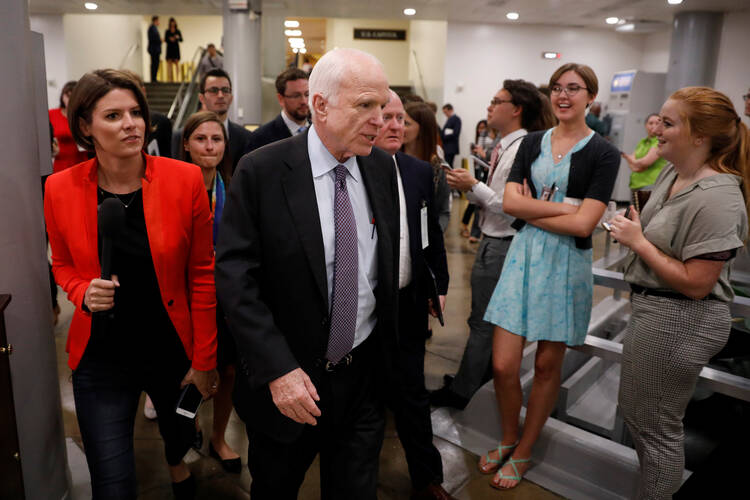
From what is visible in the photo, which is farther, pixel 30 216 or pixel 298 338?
pixel 30 216

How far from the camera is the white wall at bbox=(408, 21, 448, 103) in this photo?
47.6ft

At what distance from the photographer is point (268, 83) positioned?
12953mm

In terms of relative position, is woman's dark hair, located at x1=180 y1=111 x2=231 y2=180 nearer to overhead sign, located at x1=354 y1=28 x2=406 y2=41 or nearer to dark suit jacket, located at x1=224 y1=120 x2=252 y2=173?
dark suit jacket, located at x1=224 y1=120 x2=252 y2=173

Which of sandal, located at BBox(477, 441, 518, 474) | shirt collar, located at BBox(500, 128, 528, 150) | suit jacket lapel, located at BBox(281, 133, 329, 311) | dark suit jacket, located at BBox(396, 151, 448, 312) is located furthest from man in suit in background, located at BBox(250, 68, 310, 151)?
sandal, located at BBox(477, 441, 518, 474)

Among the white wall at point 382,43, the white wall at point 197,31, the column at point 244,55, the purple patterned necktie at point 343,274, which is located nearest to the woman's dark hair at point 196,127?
the purple patterned necktie at point 343,274

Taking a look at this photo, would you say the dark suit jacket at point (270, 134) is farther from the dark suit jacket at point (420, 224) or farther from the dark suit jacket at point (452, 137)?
the dark suit jacket at point (452, 137)

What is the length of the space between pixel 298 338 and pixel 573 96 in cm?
167

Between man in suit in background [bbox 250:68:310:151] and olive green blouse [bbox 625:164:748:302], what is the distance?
214 centimetres

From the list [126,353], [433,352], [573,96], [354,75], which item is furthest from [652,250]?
[433,352]

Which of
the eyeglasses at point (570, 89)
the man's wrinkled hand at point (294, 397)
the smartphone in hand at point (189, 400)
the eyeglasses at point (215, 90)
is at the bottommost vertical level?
the smartphone in hand at point (189, 400)

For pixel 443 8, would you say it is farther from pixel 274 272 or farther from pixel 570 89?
pixel 274 272

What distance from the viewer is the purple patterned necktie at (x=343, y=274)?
1599 millimetres

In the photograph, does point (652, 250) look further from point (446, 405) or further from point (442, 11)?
point (442, 11)

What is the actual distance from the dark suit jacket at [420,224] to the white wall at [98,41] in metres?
13.6
